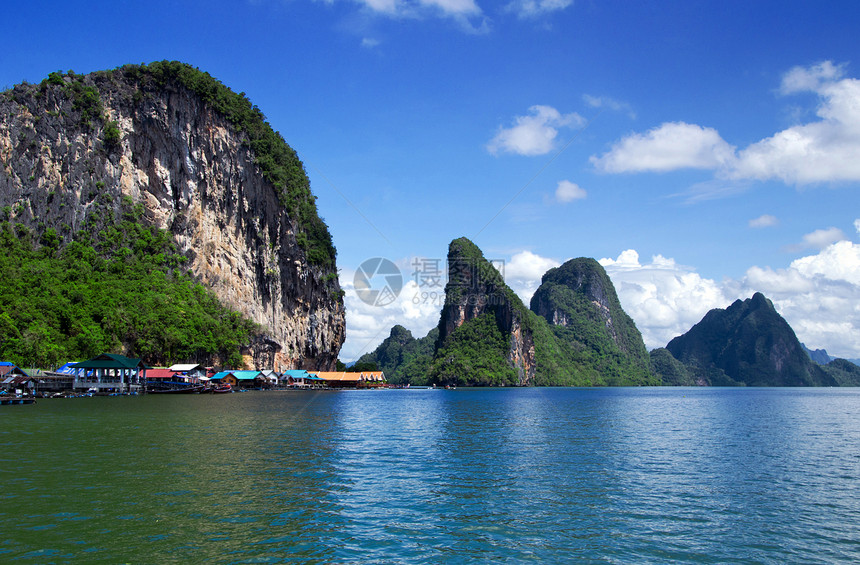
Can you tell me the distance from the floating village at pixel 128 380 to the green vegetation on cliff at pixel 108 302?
3797 millimetres

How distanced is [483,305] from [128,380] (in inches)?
4929

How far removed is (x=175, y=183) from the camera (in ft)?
329

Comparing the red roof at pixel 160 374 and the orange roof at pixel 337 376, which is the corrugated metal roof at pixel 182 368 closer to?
the red roof at pixel 160 374

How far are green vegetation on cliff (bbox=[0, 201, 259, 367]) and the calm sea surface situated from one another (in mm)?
40521

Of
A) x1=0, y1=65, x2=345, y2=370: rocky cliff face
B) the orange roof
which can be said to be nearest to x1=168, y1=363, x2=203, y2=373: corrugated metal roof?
x1=0, y1=65, x2=345, y2=370: rocky cliff face

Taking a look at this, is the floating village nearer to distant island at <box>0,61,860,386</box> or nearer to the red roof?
the red roof

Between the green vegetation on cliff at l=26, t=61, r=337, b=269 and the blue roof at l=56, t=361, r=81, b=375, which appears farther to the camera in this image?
the green vegetation on cliff at l=26, t=61, r=337, b=269

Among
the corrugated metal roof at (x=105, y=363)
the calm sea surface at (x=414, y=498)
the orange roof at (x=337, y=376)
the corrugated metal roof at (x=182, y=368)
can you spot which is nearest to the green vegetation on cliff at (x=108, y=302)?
the corrugated metal roof at (x=182, y=368)

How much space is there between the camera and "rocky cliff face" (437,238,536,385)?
594ft

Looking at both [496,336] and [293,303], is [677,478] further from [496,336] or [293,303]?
[496,336]

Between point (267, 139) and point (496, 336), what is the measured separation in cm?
9844

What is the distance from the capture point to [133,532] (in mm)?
13453

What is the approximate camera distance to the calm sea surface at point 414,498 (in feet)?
42.4

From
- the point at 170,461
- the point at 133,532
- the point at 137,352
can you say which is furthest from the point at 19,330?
the point at 133,532
